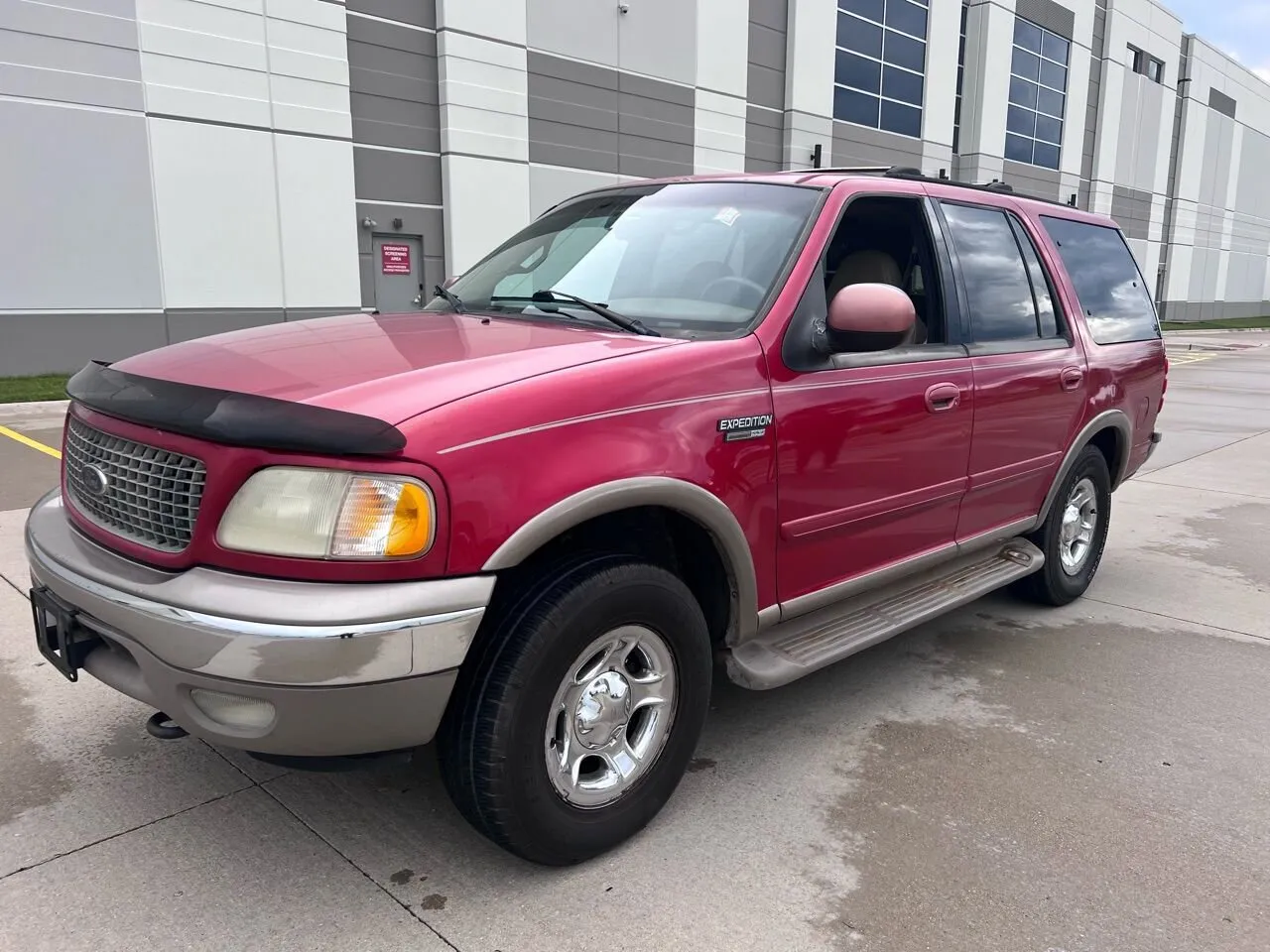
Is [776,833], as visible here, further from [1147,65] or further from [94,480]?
[1147,65]

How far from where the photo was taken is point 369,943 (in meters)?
2.31

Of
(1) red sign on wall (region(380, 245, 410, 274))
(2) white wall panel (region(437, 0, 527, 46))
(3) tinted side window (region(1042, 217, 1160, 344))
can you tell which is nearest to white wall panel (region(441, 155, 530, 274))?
(1) red sign on wall (region(380, 245, 410, 274))

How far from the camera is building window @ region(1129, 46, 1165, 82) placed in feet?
128

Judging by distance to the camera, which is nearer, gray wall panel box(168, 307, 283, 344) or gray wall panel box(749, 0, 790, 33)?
gray wall panel box(168, 307, 283, 344)

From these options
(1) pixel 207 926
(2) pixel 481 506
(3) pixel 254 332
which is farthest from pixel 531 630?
(3) pixel 254 332

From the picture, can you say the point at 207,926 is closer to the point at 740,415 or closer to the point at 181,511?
the point at 181,511

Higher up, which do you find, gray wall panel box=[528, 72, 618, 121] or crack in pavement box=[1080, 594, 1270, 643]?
gray wall panel box=[528, 72, 618, 121]

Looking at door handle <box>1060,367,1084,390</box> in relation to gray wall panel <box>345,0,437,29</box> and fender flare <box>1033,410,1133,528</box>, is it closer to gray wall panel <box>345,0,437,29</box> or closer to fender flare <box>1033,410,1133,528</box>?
fender flare <box>1033,410,1133,528</box>

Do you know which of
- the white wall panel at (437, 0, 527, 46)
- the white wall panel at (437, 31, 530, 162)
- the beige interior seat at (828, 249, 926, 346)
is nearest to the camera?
the beige interior seat at (828, 249, 926, 346)

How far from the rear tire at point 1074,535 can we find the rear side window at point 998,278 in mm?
858

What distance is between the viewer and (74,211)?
1356 cm

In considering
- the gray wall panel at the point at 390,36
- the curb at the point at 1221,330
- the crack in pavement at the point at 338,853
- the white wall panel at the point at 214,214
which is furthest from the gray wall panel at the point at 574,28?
the curb at the point at 1221,330

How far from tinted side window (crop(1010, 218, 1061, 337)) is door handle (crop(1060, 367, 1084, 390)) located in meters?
0.18

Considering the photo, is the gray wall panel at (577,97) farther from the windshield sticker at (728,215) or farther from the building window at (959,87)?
the windshield sticker at (728,215)
